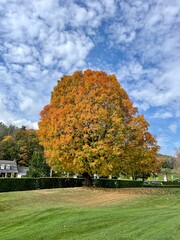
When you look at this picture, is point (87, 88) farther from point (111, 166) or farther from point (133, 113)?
point (111, 166)

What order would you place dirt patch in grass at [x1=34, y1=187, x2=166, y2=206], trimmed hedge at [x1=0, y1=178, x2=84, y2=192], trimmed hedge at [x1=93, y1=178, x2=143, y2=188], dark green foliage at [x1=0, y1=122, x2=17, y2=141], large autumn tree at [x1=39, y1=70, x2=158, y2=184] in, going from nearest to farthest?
dirt patch in grass at [x1=34, y1=187, x2=166, y2=206], large autumn tree at [x1=39, y1=70, x2=158, y2=184], trimmed hedge at [x1=0, y1=178, x2=84, y2=192], trimmed hedge at [x1=93, y1=178, x2=143, y2=188], dark green foliage at [x1=0, y1=122, x2=17, y2=141]

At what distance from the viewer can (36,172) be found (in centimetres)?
3884

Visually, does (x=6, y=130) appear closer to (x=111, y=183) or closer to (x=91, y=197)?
(x=111, y=183)

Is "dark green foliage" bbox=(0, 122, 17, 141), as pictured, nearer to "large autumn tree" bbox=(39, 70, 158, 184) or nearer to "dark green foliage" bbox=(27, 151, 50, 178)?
"dark green foliage" bbox=(27, 151, 50, 178)

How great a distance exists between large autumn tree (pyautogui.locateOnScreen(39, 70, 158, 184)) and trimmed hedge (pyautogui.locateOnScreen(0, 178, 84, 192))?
6716 mm

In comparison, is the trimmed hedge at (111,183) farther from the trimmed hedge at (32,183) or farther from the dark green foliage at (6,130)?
the dark green foliage at (6,130)

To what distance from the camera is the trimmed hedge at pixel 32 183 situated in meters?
25.3

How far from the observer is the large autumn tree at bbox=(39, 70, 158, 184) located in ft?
62.7

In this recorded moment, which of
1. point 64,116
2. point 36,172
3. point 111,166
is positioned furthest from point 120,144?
point 36,172

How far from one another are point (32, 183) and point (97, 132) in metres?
12.4

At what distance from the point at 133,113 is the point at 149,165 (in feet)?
15.4

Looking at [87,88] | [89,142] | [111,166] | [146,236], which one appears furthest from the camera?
[87,88]

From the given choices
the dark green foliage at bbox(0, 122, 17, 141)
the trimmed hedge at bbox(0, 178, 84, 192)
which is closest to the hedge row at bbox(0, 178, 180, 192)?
the trimmed hedge at bbox(0, 178, 84, 192)

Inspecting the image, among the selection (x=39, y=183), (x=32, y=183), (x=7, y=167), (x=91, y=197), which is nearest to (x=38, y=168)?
(x=39, y=183)
